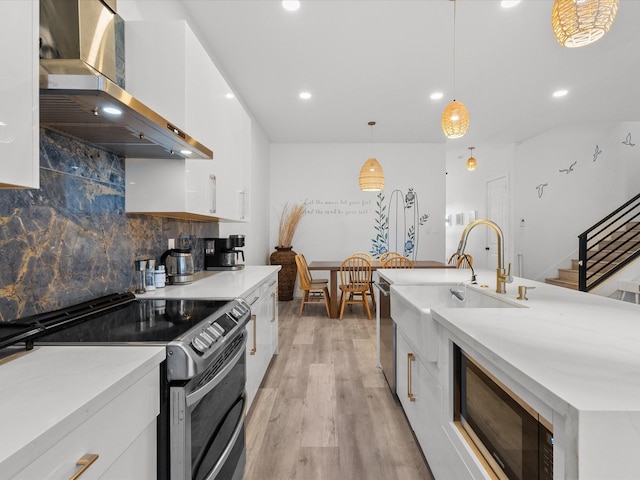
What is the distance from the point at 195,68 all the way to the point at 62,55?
668mm

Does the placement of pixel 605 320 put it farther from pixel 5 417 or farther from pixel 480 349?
pixel 5 417

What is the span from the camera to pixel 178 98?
1636 mm

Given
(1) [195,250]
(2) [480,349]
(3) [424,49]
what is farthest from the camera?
(3) [424,49]

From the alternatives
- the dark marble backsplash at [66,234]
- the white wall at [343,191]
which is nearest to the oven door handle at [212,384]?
the dark marble backsplash at [66,234]

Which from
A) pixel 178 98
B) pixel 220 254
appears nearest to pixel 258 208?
pixel 220 254

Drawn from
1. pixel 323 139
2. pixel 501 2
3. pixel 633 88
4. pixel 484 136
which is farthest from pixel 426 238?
pixel 501 2

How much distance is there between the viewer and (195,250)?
2699 millimetres

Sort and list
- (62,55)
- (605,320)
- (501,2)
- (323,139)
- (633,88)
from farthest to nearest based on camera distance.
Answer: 1. (323,139)
2. (633,88)
3. (501,2)
4. (62,55)
5. (605,320)

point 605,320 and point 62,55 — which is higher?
point 62,55

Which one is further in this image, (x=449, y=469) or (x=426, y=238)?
(x=426, y=238)

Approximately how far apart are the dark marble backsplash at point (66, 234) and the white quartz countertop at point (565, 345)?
146cm

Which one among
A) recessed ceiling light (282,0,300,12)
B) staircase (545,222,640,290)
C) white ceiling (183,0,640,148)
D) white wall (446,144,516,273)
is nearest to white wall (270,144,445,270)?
white ceiling (183,0,640,148)

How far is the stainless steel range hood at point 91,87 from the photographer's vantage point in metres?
0.96

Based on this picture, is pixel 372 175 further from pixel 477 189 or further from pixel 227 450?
pixel 477 189
